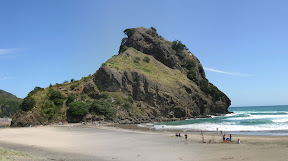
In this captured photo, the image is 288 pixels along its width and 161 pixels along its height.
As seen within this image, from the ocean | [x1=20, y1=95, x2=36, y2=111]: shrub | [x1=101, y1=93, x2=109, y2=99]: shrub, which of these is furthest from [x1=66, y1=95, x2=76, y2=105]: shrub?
the ocean

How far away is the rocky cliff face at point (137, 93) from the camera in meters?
58.4

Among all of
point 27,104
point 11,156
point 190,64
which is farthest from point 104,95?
point 11,156

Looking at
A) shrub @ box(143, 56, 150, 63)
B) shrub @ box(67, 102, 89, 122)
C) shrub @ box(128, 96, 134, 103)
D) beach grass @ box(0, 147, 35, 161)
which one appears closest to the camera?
beach grass @ box(0, 147, 35, 161)

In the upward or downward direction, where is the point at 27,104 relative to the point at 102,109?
upward

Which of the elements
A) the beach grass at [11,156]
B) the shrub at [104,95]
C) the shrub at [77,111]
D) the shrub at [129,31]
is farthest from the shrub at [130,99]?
the beach grass at [11,156]

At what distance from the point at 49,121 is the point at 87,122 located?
376 inches

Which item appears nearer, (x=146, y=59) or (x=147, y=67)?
(x=147, y=67)

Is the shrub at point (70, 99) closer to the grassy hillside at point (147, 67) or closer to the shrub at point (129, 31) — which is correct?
the grassy hillside at point (147, 67)

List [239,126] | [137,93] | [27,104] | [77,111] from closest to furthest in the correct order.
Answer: [239,126] → [27,104] → [77,111] → [137,93]

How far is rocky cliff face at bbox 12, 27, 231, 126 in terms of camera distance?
2298 inches

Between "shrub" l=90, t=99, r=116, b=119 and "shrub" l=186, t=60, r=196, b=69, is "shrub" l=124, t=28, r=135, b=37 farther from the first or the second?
"shrub" l=90, t=99, r=116, b=119

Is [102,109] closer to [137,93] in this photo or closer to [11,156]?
[137,93]

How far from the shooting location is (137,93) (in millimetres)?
75250

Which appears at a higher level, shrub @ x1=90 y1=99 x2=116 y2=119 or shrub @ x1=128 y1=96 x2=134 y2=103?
shrub @ x1=128 y1=96 x2=134 y2=103
